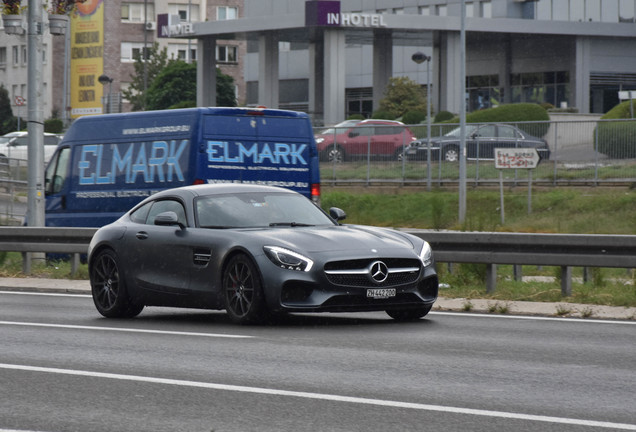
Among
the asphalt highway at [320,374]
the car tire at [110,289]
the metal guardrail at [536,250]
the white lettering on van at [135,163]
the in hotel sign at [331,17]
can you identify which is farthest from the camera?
the in hotel sign at [331,17]

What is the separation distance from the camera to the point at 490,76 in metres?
80.9

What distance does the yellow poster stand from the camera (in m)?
103

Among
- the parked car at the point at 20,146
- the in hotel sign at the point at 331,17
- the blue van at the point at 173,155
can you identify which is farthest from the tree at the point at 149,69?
the blue van at the point at 173,155

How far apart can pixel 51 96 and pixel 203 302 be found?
94.9m

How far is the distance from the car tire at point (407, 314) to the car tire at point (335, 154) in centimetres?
2637

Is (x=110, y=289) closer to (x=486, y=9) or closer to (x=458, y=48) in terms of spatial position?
(x=458, y=48)

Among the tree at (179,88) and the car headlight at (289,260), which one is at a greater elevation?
the tree at (179,88)

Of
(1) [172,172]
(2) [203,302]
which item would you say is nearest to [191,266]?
(2) [203,302]

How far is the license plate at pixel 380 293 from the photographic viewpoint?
40.1 ft

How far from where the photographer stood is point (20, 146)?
186ft

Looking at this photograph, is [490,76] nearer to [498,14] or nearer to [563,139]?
[498,14]

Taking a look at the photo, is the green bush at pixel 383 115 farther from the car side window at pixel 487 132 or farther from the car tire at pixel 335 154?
the car side window at pixel 487 132

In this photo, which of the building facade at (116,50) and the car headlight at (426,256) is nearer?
the car headlight at (426,256)

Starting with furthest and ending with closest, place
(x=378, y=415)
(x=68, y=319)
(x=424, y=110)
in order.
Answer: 1. (x=424, y=110)
2. (x=68, y=319)
3. (x=378, y=415)
